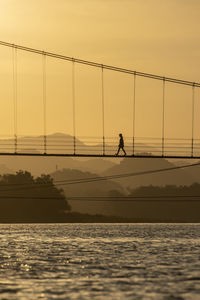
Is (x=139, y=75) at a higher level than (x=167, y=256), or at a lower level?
higher

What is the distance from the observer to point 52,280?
42.8 m

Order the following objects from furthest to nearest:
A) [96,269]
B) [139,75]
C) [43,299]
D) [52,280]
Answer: [139,75], [96,269], [52,280], [43,299]

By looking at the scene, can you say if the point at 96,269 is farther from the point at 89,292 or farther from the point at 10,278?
the point at 89,292

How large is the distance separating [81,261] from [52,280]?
12733 mm

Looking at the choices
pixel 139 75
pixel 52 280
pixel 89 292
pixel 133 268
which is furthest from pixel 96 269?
pixel 139 75

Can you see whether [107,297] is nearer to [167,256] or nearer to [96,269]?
[96,269]

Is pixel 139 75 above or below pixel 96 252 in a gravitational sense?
above

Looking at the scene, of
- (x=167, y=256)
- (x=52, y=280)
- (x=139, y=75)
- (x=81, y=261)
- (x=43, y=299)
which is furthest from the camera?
(x=139, y=75)

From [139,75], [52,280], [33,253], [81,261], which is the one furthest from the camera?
[139,75]

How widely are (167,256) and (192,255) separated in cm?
218

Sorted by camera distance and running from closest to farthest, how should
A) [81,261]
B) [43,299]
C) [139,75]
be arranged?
[43,299]
[81,261]
[139,75]

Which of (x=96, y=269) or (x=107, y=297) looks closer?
(x=107, y=297)

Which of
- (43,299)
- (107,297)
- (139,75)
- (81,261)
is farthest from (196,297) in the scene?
(139,75)

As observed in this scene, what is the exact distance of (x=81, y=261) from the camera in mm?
55406
